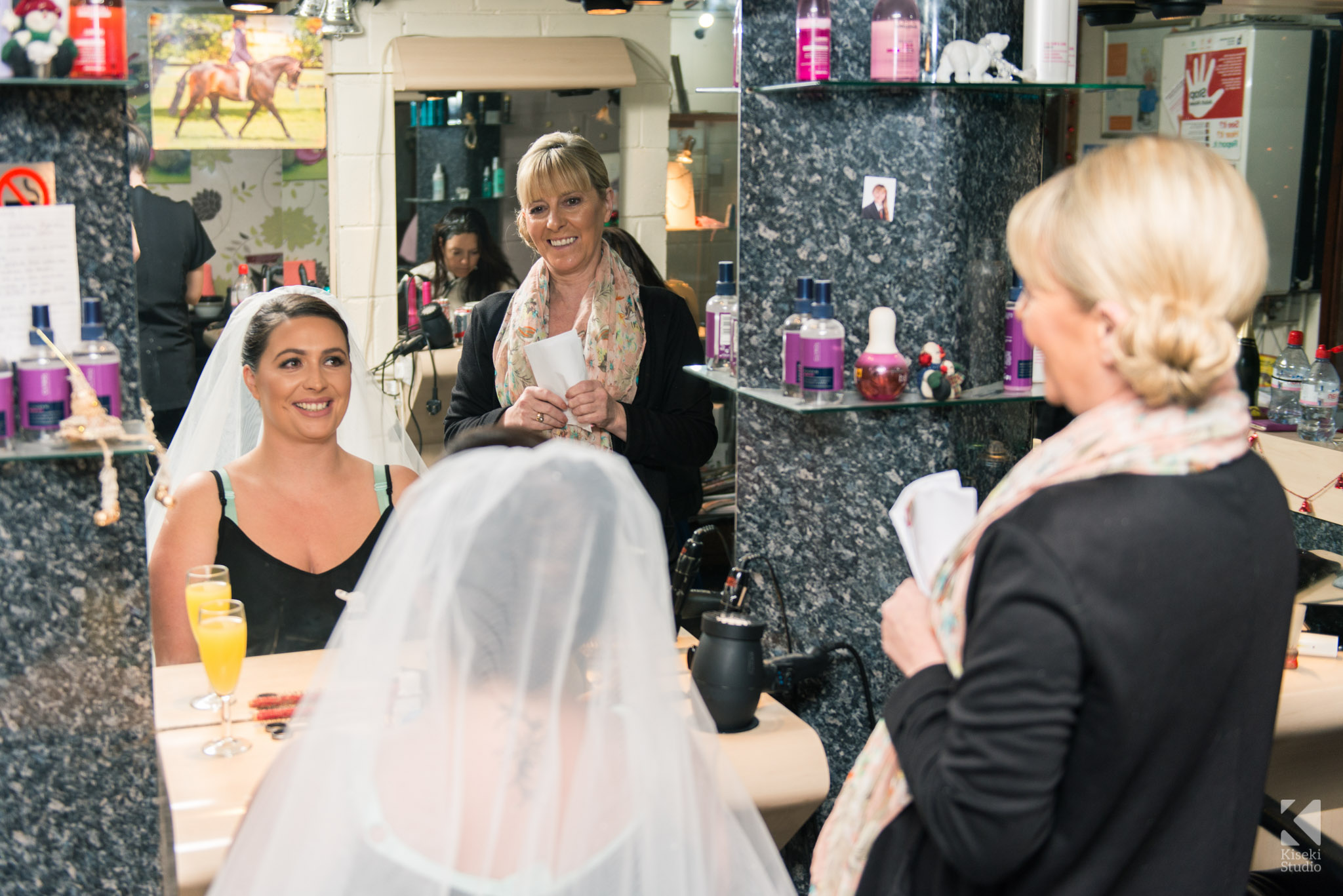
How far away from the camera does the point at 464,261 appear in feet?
13.4

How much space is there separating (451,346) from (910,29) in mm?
2282

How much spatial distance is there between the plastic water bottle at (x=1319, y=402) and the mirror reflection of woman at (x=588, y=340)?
130 centimetres

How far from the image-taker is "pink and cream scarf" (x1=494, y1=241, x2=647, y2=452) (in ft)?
8.33

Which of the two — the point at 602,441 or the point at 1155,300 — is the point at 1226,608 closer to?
the point at 1155,300

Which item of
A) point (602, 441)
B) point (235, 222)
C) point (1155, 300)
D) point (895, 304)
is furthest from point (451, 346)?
point (1155, 300)

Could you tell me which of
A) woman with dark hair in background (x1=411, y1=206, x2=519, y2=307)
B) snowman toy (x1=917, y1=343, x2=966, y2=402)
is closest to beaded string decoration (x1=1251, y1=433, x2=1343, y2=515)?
snowman toy (x1=917, y1=343, x2=966, y2=402)

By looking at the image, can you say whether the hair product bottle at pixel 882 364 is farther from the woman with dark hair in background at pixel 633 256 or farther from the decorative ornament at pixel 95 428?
the woman with dark hair in background at pixel 633 256

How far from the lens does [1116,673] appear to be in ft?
3.00

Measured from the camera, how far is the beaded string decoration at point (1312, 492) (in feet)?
7.95

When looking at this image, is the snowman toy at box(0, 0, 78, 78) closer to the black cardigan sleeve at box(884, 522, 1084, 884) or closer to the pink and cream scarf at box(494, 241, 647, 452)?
the black cardigan sleeve at box(884, 522, 1084, 884)

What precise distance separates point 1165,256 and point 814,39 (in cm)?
95

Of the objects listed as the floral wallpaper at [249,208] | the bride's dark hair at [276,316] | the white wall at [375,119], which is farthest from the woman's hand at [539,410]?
the floral wallpaper at [249,208]

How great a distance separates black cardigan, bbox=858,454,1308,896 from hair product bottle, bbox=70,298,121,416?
1.00m

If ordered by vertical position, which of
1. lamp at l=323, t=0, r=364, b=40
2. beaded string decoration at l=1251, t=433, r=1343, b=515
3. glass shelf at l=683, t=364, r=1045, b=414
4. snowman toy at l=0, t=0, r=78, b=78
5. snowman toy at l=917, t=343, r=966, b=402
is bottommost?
beaded string decoration at l=1251, t=433, r=1343, b=515
